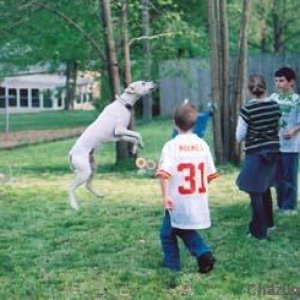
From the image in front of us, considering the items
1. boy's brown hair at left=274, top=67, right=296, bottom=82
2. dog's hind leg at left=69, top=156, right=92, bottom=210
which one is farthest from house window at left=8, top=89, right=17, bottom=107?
boy's brown hair at left=274, top=67, right=296, bottom=82

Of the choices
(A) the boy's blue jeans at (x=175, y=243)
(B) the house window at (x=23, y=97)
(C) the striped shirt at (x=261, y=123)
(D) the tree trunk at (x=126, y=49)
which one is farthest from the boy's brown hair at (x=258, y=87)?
(B) the house window at (x=23, y=97)

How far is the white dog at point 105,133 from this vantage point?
30.3ft

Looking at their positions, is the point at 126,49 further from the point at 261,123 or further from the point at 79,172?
the point at 261,123

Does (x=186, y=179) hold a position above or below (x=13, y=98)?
above

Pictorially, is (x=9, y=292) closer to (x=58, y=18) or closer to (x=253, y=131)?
(x=253, y=131)

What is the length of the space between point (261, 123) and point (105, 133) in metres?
2.61

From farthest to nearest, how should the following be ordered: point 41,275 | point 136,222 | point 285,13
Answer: point 285,13
point 136,222
point 41,275

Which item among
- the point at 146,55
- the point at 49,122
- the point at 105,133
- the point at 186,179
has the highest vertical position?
the point at 146,55

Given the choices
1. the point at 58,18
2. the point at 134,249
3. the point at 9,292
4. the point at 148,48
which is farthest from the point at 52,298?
the point at 148,48

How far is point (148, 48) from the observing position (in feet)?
58.5

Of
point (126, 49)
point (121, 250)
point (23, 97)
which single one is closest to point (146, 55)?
point (126, 49)

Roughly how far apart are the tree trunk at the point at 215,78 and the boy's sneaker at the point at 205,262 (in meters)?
7.65

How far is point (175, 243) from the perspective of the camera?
6227 mm

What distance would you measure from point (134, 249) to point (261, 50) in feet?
92.0
